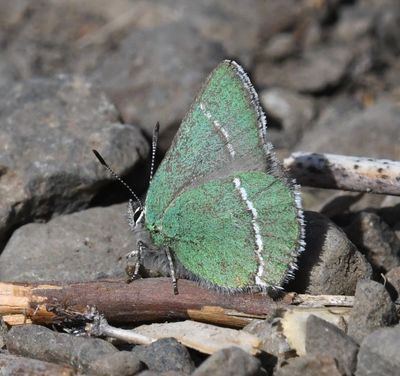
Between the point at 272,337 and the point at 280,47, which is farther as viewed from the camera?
the point at 280,47

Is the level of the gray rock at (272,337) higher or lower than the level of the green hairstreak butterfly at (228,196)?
lower

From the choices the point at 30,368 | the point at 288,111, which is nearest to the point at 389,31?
the point at 288,111

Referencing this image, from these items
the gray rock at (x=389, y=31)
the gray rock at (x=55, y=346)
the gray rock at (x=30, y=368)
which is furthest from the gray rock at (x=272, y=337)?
the gray rock at (x=389, y=31)

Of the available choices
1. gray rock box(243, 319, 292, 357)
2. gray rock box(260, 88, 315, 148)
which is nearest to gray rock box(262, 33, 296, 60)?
gray rock box(260, 88, 315, 148)

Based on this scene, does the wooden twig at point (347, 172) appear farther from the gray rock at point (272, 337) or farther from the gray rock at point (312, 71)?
the gray rock at point (312, 71)

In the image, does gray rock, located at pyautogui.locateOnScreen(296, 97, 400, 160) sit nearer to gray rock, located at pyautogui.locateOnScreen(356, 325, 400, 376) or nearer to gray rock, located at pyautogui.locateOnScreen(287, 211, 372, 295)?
gray rock, located at pyautogui.locateOnScreen(287, 211, 372, 295)

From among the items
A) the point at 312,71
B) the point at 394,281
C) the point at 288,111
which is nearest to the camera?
the point at 394,281

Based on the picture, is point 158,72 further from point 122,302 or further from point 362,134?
point 122,302
